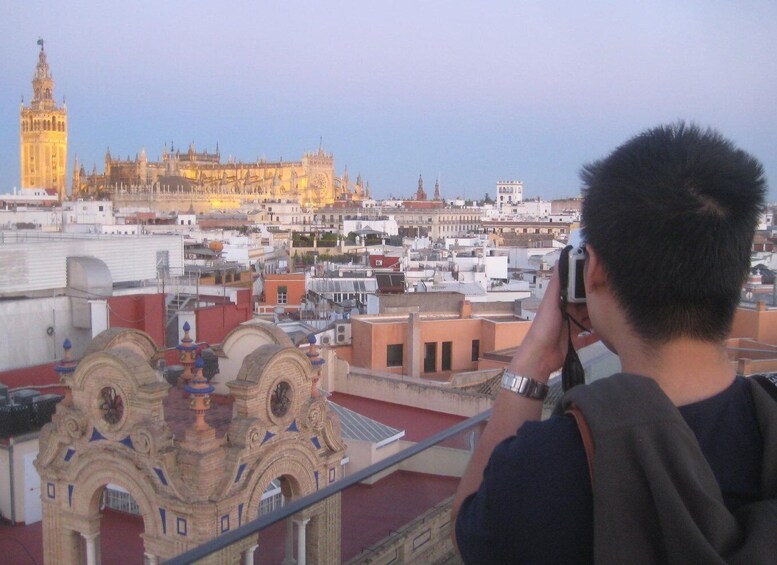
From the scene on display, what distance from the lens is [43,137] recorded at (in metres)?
62.7

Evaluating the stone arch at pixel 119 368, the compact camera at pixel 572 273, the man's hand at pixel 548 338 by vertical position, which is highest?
the compact camera at pixel 572 273

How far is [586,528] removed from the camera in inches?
36.3

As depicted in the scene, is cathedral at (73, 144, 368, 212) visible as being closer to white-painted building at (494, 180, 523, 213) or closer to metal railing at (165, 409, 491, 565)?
white-painted building at (494, 180, 523, 213)

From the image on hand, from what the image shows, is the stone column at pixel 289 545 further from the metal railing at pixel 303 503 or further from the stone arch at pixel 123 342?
the stone arch at pixel 123 342

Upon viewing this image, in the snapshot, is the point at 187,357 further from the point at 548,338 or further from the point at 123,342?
the point at 548,338

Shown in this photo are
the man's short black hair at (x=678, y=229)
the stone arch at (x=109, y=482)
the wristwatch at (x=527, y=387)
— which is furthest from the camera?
the stone arch at (x=109, y=482)

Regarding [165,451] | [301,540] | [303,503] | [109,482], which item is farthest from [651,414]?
[109,482]

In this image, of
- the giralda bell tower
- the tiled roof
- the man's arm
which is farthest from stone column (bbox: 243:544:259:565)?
the giralda bell tower

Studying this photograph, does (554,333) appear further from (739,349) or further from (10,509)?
(739,349)

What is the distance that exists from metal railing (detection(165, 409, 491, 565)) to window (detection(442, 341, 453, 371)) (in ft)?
33.3

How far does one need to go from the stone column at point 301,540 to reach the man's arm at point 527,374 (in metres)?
1.11

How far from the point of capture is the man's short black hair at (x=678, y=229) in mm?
1011

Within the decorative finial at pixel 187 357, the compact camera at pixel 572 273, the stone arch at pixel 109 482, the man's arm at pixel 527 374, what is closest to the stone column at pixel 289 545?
the man's arm at pixel 527 374

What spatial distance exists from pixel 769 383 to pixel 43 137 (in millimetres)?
68493
